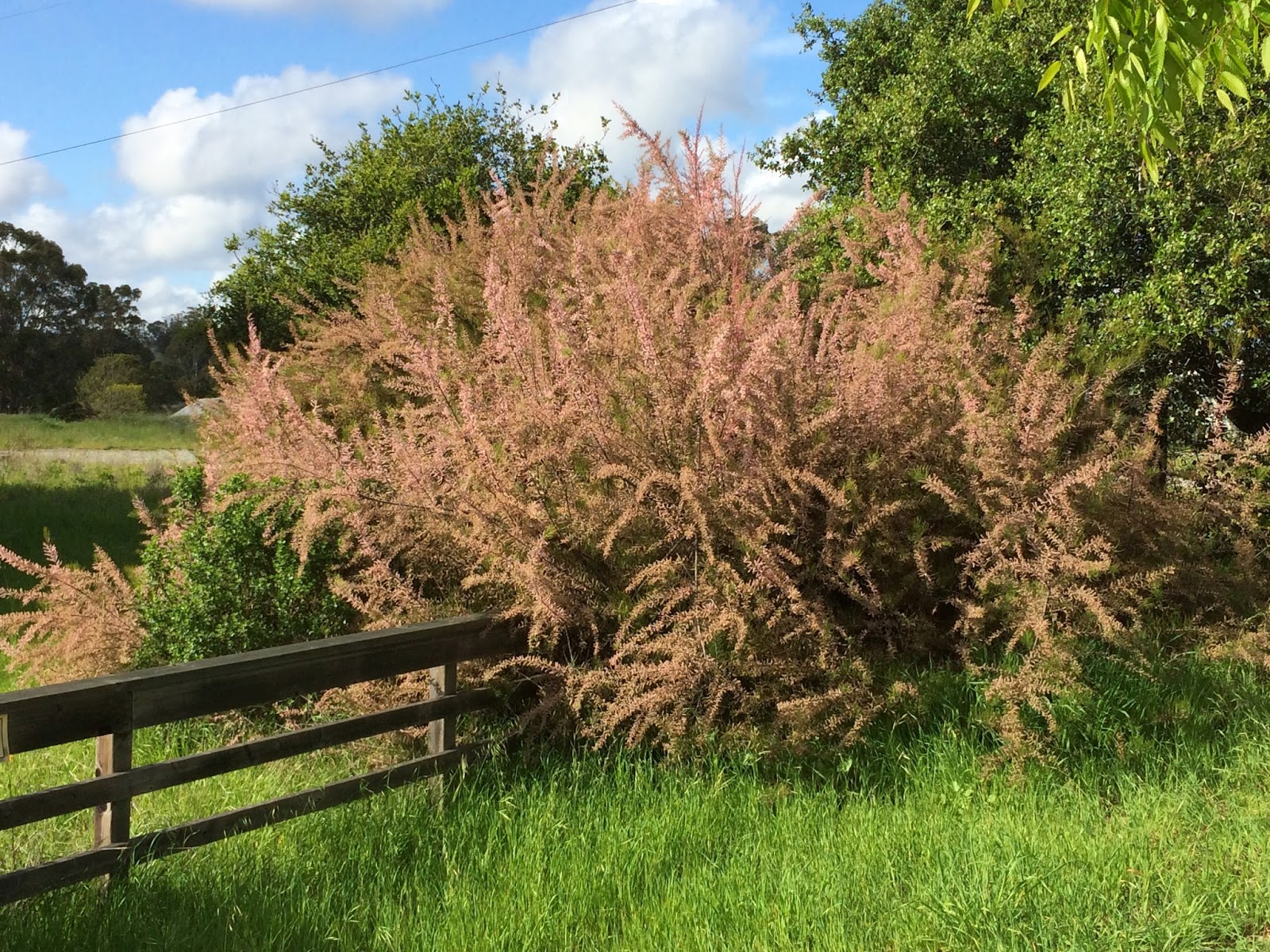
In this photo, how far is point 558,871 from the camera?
12.6 ft

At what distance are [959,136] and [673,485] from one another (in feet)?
21.8

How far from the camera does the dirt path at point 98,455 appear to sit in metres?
22.9

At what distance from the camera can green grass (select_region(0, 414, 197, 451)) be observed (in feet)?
91.2

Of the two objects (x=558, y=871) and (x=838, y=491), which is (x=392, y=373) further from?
(x=558, y=871)

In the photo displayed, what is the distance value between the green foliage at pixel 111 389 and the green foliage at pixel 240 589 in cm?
3945

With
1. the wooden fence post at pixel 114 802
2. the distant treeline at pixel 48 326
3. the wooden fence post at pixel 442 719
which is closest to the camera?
the wooden fence post at pixel 114 802

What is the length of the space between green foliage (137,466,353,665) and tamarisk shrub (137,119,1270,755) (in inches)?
8.4

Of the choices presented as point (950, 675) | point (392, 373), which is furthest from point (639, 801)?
point (392, 373)

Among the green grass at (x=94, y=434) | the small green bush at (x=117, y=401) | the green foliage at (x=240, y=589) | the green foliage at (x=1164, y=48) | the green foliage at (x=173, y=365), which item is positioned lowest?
the green foliage at (x=240, y=589)

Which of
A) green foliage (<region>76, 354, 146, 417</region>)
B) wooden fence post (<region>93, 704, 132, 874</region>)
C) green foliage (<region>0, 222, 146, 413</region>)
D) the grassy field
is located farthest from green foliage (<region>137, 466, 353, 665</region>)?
green foliage (<region>0, 222, 146, 413</region>)

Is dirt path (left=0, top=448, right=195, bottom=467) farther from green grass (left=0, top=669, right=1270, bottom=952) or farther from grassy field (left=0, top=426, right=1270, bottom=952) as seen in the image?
green grass (left=0, top=669, right=1270, bottom=952)

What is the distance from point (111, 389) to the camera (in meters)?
44.9

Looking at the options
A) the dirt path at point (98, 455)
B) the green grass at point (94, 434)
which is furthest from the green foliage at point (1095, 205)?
the green grass at point (94, 434)

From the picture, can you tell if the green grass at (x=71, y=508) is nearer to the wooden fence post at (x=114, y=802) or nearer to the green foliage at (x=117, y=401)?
the wooden fence post at (x=114, y=802)
